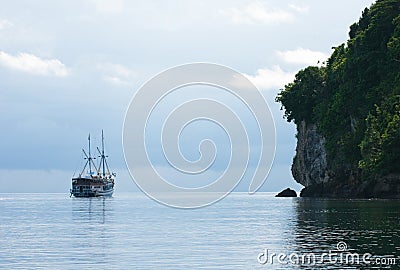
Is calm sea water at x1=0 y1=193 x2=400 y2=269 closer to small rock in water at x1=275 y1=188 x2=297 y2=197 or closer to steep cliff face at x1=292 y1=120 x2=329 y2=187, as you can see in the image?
steep cliff face at x1=292 y1=120 x2=329 y2=187

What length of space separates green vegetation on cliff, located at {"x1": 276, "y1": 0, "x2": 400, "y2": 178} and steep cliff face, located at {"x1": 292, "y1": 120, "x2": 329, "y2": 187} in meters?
3.63

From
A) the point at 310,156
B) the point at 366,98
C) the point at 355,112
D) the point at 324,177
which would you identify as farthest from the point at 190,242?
the point at 310,156

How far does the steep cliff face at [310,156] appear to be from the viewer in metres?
131

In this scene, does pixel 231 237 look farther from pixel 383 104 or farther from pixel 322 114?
pixel 322 114

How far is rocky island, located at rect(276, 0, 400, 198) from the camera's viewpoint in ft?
313

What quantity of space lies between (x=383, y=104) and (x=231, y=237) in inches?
2037

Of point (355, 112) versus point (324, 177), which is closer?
point (355, 112)

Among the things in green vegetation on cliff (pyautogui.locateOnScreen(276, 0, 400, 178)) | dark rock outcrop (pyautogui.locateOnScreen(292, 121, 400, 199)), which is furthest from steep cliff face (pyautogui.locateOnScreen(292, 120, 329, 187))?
green vegetation on cliff (pyautogui.locateOnScreen(276, 0, 400, 178))

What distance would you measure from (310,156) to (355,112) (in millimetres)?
28114

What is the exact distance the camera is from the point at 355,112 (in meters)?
109

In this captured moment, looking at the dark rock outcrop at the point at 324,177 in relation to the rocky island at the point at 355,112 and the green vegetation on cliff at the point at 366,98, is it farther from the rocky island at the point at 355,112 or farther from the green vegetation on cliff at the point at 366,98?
the green vegetation on cliff at the point at 366,98

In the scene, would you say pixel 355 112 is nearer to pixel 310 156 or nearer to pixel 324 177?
pixel 324 177

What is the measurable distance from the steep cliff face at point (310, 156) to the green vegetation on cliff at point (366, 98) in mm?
3630

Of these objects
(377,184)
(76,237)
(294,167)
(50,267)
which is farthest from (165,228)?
(294,167)
